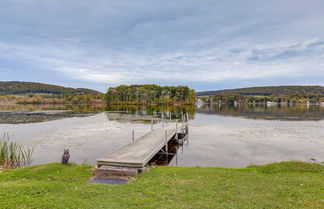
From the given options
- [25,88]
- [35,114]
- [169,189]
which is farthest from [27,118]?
[25,88]

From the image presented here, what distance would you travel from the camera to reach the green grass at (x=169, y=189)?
24.0ft

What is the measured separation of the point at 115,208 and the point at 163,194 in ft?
6.69

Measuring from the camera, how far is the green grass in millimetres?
7305

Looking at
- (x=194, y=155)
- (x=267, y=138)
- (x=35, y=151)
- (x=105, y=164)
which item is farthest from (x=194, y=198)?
(x=267, y=138)

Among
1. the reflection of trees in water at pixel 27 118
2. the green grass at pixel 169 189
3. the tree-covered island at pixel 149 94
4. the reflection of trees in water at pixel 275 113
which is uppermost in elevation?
the tree-covered island at pixel 149 94

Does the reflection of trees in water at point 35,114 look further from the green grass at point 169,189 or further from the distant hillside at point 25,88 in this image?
the distant hillside at point 25,88

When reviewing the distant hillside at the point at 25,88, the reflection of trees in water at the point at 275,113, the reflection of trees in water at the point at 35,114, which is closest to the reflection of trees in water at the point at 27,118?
the reflection of trees in water at the point at 35,114

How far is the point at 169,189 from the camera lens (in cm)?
880

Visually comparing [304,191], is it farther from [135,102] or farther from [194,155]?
[135,102]

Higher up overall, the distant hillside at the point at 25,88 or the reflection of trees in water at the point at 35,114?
the distant hillside at the point at 25,88

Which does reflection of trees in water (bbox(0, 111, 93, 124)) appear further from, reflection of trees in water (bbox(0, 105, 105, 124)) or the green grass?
the green grass

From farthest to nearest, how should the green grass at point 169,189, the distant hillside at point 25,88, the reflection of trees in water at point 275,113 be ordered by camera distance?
the distant hillside at point 25,88 → the reflection of trees in water at point 275,113 → the green grass at point 169,189

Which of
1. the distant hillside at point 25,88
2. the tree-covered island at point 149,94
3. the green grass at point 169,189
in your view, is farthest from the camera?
the distant hillside at point 25,88

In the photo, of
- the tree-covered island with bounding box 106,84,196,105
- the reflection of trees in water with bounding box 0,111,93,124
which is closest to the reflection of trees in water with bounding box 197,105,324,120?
the reflection of trees in water with bounding box 0,111,93,124
